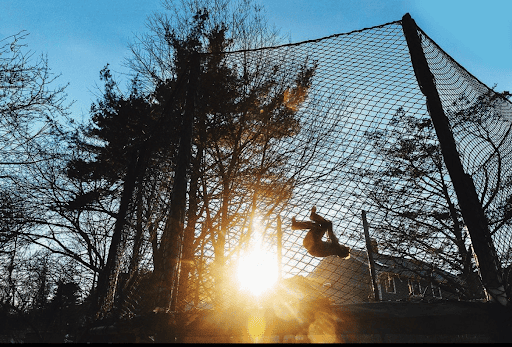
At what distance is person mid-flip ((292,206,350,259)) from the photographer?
113 inches

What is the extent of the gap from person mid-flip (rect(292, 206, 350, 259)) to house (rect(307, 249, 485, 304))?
155mm

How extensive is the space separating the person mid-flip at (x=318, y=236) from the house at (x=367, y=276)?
155 millimetres

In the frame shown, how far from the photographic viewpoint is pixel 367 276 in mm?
9711

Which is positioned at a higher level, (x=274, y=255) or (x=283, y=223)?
(x=283, y=223)

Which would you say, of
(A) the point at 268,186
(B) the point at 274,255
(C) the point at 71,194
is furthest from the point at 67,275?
(B) the point at 274,255

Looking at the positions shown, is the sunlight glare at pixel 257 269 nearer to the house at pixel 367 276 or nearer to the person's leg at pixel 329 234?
the house at pixel 367 276

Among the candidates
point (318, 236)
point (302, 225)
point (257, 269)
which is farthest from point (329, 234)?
point (257, 269)

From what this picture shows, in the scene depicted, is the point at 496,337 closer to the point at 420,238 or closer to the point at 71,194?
the point at 420,238

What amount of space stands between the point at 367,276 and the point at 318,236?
312 inches

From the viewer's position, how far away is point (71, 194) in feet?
27.2

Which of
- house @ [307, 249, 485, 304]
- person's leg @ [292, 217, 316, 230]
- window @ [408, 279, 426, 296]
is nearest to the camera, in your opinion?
person's leg @ [292, 217, 316, 230]

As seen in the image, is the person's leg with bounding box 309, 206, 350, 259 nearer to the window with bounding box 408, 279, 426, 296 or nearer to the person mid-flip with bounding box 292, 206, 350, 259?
the person mid-flip with bounding box 292, 206, 350, 259

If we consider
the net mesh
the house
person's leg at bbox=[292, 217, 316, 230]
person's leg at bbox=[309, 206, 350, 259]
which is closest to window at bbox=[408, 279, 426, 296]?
the house

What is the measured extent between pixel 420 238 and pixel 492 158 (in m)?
4.78
